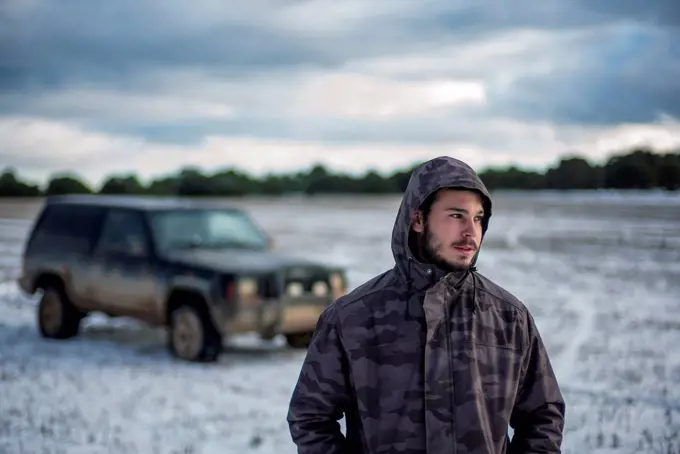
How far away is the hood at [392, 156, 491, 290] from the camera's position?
257 cm

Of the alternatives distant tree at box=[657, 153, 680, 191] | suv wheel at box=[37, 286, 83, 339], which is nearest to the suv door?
suv wheel at box=[37, 286, 83, 339]

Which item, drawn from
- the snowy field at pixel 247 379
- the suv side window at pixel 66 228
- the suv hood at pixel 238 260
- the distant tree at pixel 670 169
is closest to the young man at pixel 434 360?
the snowy field at pixel 247 379

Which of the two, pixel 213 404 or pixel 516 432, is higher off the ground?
pixel 516 432

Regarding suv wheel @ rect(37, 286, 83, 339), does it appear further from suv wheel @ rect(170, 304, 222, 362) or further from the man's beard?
the man's beard

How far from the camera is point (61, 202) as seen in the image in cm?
1091

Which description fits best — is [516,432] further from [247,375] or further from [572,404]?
[247,375]

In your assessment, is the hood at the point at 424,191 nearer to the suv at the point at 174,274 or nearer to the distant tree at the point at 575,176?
the suv at the point at 174,274

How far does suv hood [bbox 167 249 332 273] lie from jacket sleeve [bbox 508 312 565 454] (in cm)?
622

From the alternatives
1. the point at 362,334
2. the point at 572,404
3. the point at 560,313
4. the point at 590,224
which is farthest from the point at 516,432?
the point at 590,224

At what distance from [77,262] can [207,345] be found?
2.37 meters

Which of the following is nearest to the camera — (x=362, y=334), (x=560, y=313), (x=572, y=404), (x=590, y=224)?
(x=362, y=334)

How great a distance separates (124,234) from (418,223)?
7.67m

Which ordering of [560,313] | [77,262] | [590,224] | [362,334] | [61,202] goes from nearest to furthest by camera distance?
[362,334]
[77,262]
[61,202]
[560,313]
[590,224]

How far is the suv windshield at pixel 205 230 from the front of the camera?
31.8 feet
